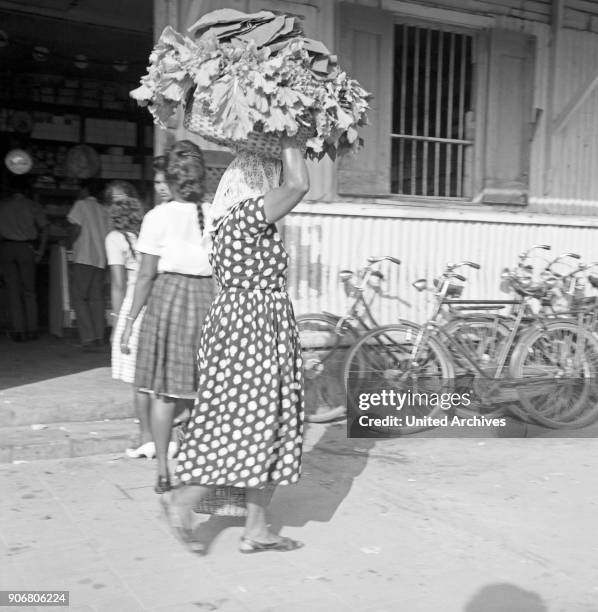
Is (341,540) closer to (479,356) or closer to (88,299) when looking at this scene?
(479,356)

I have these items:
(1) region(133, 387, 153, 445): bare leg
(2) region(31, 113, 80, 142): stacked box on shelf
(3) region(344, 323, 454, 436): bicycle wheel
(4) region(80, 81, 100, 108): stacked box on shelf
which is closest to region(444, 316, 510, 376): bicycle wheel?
(3) region(344, 323, 454, 436): bicycle wheel

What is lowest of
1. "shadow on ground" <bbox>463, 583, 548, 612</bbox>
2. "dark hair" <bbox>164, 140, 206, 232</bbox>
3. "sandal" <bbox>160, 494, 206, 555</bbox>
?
"shadow on ground" <bbox>463, 583, 548, 612</bbox>

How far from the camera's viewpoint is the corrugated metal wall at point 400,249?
6.54 meters

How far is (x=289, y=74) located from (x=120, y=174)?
27.0ft

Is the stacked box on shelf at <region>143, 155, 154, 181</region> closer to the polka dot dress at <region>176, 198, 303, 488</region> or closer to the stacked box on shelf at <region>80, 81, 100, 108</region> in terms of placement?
the stacked box on shelf at <region>80, 81, 100, 108</region>

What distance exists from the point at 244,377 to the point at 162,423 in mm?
940

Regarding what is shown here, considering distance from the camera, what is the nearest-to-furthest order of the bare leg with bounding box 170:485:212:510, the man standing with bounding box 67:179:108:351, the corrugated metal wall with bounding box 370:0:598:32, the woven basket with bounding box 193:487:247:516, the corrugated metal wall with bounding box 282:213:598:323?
the bare leg with bounding box 170:485:212:510
the woven basket with bounding box 193:487:247:516
the corrugated metal wall with bounding box 282:213:598:323
the corrugated metal wall with bounding box 370:0:598:32
the man standing with bounding box 67:179:108:351

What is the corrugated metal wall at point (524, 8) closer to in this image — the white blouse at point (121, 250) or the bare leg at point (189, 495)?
the white blouse at point (121, 250)

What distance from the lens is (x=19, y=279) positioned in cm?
819

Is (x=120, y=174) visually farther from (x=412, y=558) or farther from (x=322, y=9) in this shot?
(x=412, y=558)

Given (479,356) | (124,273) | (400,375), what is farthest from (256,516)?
(479,356)

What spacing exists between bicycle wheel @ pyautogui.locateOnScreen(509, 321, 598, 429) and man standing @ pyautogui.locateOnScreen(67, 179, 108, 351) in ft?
13.6

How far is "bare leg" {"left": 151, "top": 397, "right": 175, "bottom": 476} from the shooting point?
4051 mm

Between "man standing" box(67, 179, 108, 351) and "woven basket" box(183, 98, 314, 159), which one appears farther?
"man standing" box(67, 179, 108, 351)
